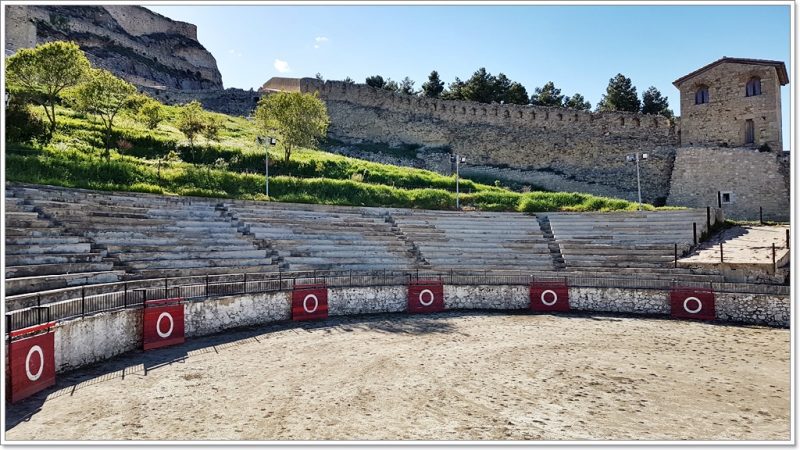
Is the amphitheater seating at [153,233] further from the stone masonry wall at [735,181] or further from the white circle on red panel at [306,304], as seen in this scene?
the stone masonry wall at [735,181]

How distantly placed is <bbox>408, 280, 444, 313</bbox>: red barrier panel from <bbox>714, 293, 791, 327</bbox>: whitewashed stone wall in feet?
34.6

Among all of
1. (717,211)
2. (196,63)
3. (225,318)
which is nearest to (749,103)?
(717,211)

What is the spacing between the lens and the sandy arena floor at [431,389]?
850 centimetres

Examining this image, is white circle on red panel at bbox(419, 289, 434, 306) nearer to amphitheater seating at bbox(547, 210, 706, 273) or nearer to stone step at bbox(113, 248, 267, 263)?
stone step at bbox(113, 248, 267, 263)

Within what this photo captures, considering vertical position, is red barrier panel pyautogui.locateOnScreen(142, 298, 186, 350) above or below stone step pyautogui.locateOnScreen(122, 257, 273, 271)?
below

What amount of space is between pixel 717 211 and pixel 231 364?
2588 cm

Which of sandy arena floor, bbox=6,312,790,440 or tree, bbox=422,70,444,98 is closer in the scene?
sandy arena floor, bbox=6,312,790,440

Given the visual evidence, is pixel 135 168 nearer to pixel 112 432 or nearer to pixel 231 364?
pixel 231 364

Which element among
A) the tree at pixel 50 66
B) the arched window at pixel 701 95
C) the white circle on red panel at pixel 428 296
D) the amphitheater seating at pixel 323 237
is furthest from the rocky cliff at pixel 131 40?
the arched window at pixel 701 95

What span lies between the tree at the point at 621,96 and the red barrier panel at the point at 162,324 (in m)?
62.2

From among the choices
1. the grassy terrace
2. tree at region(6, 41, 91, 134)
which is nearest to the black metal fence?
the grassy terrace

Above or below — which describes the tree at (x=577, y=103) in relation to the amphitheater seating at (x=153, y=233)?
above

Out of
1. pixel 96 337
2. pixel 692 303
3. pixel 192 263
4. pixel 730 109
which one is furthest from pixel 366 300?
pixel 730 109

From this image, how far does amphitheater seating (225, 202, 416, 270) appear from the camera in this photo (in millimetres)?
21453
